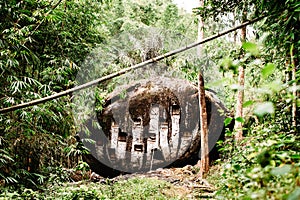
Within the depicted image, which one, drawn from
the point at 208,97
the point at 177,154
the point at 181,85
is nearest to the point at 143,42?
the point at 181,85

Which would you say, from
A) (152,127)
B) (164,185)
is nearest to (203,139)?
(152,127)

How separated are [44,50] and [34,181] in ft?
6.92

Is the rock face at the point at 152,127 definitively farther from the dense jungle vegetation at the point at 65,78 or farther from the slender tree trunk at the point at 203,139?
the dense jungle vegetation at the point at 65,78

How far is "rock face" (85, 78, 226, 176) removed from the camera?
8953 mm

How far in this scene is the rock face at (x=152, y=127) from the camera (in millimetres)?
8953

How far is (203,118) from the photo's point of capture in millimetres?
7945

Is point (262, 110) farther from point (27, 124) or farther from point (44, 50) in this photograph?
point (44, 50)

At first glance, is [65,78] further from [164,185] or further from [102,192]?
[164,185]

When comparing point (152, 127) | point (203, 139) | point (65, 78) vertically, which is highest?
point (65, 78)

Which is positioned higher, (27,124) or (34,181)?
(27,124)

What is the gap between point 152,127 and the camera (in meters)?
9.15

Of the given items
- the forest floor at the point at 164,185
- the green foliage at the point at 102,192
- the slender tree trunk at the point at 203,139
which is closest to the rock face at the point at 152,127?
the forest floor at the point at 164,185

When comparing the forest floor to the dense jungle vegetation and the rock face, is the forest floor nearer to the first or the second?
the dense jungle vegetation

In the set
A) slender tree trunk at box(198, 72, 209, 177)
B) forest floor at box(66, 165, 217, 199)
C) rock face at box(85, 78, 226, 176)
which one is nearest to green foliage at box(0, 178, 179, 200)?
forest floor at box(66, 165, 217, 199)
